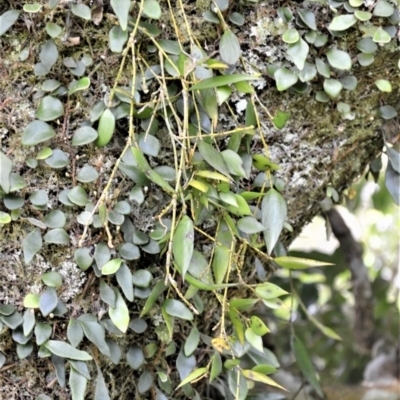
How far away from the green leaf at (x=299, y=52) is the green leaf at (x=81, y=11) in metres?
0.28

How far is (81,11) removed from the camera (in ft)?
2.12

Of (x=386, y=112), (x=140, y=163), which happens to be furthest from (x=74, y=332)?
(x=386, y=112)

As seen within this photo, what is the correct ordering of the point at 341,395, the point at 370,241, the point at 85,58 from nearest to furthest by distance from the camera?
the point at 85,58 → the point at 341,395 → the point at 370,241

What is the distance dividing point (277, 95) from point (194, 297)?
32cm

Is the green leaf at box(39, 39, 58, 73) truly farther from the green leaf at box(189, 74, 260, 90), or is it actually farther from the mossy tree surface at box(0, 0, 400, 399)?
the green leaf at box(189, 74, 260, 90)

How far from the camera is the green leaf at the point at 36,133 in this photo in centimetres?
65

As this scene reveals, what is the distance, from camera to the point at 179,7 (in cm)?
71

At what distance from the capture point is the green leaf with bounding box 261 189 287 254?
A: 71 centimetres

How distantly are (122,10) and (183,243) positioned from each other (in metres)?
0.29

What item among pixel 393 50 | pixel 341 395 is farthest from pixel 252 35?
pixel 341 395

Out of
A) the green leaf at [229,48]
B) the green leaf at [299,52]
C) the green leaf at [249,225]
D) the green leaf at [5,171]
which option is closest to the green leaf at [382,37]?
the green leaf at [299,52]

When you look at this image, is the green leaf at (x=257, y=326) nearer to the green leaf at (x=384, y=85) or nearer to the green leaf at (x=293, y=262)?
the green leaf at (x=293, y=262)

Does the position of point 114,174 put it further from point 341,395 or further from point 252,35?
point 341,395

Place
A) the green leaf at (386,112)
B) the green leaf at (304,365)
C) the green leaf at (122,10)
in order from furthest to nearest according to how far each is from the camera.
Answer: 1. the green leaf at (304,365)
2. the green leaf at (386,112)
3. the green leaf at (122,10)
